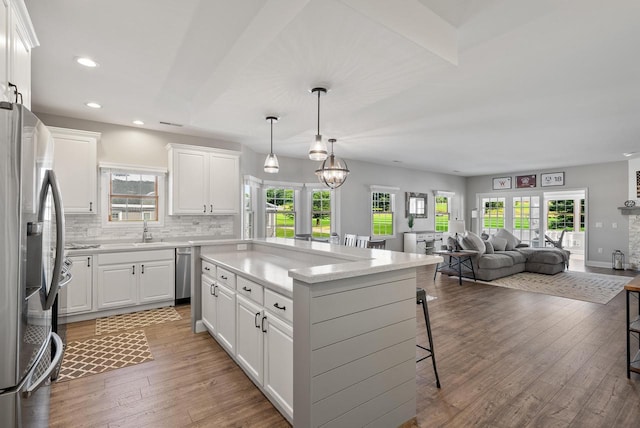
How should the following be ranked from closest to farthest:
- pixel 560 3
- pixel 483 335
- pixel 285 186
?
pixel 560 3 → pixel 483 335 → pixel 285 186

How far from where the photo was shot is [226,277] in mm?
2875

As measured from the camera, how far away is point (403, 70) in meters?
2.44

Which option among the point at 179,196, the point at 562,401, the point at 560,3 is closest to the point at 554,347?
the point at 562,401

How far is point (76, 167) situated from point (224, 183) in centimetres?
195

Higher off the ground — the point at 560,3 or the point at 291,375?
the point at 560,3

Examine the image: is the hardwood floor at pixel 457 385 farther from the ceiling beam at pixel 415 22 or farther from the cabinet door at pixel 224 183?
the ceiling beam at pixel 415 22

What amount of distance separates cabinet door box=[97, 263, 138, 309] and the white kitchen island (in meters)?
2.41

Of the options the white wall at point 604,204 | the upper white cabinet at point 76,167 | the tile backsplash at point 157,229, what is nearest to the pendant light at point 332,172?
the tile backsplash at point 157,229

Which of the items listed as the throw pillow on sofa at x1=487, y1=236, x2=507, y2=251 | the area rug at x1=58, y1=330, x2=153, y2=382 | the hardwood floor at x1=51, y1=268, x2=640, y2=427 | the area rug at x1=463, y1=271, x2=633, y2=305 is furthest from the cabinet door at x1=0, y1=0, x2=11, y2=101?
the throw pillow on sofa at x1=487, y1=236, x2=507, y2=251

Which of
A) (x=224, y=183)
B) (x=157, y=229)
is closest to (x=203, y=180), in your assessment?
(x=224, y=183)

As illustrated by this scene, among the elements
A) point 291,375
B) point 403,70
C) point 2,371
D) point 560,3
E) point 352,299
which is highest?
point 560,3

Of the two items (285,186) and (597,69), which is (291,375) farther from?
(285,186)

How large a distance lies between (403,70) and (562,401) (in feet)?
8.75

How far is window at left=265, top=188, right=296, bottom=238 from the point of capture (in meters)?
6.91
